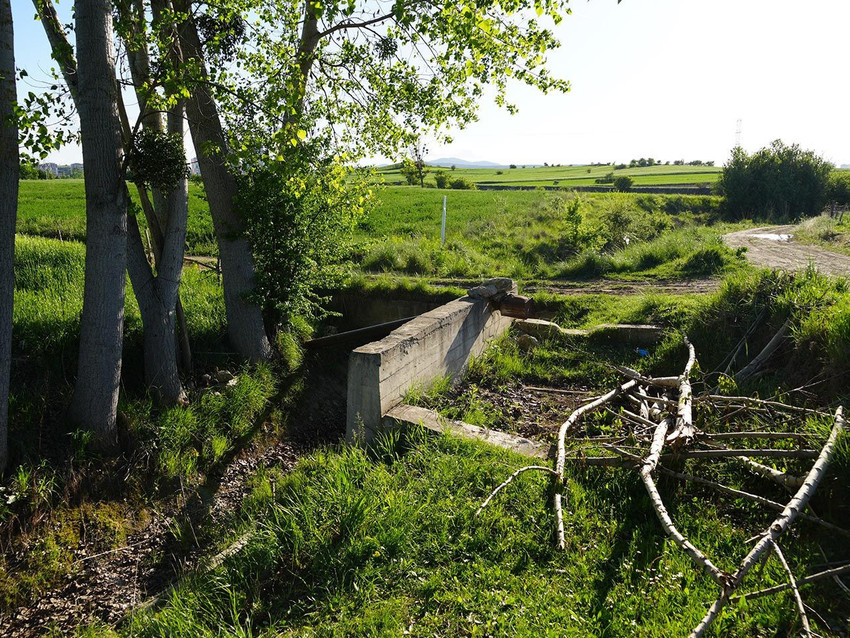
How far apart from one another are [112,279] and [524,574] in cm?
461

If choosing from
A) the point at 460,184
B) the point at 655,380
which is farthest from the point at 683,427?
the point at 460,184

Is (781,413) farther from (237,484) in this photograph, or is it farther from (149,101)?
(149,101)

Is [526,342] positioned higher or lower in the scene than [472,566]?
higher

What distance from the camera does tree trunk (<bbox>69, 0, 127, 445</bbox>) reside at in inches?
203

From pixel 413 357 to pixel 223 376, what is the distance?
103 inches

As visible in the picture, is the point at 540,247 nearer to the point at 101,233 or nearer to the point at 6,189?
the point at 101,233

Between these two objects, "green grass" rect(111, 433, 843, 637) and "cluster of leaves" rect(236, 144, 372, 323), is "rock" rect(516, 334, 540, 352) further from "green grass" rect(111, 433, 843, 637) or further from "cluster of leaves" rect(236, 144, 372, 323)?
"green grass" rect(111, 433, 843, 637)

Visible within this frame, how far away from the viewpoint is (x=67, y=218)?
1409 centimetres

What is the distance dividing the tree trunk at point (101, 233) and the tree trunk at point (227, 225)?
1609 millimetres

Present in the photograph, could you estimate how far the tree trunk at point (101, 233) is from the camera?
5.16 meters

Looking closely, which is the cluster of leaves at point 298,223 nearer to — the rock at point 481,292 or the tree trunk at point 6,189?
the rock at point 481,292

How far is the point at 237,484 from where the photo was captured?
629 centimetres

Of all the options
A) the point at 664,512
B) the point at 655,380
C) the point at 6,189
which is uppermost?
the point at 6,189

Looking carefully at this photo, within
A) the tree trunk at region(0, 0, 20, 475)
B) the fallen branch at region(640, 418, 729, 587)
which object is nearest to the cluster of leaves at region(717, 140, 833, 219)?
the fallen branch at region(640, 418, 729, 587)
